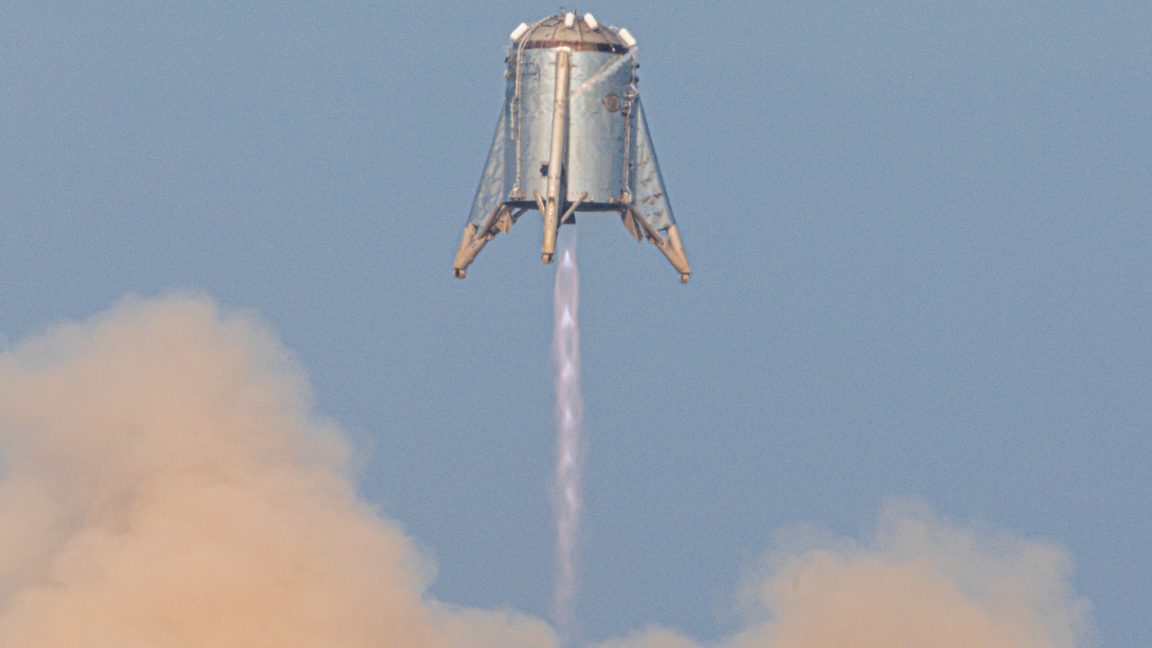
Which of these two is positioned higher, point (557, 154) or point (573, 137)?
point (573, 137)

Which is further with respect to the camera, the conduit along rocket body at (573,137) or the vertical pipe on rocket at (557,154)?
the conduit along rocket body at (573,137)

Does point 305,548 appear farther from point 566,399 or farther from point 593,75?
point 593,75

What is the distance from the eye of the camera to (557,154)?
5866 inches

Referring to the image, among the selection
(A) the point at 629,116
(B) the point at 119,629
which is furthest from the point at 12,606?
(A) the point at 629,116

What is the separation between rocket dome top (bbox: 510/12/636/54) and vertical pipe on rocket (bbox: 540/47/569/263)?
61 cm

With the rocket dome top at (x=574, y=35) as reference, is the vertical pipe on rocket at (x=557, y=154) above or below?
below

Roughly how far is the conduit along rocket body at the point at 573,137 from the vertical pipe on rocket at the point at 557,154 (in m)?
0.03

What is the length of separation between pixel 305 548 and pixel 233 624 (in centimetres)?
498

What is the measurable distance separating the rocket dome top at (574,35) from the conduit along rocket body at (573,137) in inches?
1.3

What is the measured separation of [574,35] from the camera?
150875 millimetres

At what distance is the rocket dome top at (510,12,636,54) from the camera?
150750 mm

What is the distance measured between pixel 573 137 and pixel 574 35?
3.48m

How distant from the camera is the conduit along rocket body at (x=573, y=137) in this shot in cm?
14988

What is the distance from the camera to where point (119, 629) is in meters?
166
